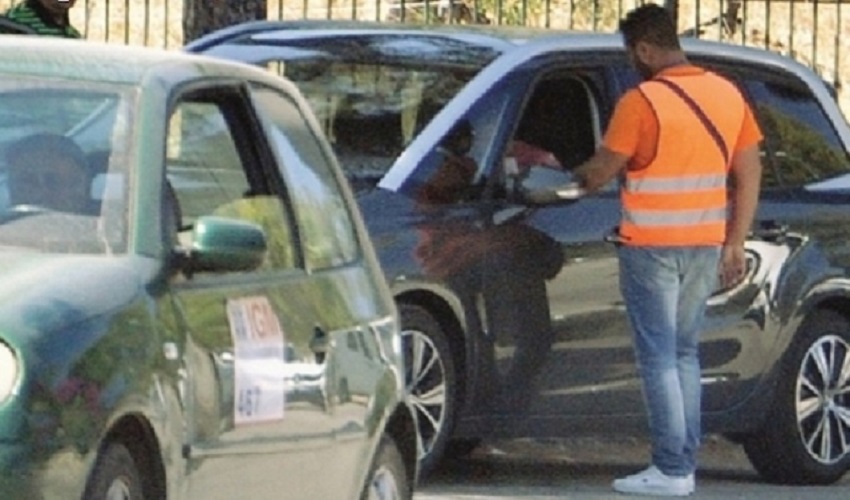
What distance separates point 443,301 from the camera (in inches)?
409

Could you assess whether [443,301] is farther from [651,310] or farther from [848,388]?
[848,388]

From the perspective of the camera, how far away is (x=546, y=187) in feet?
35.0

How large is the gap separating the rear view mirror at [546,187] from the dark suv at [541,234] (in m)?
0.01

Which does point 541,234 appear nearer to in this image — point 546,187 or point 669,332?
point 546,187

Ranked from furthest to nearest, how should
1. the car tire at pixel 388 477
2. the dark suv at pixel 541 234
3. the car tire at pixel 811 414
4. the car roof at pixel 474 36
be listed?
the car tire at pixel 811 414
the car roof at pixel 474 36
the dark suv at pixel 541 234
the car tire at pixel 388 477

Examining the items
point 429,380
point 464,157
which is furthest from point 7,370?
point 464,157

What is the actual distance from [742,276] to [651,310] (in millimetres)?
783

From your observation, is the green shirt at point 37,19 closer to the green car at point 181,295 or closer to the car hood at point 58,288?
the green car at point 181,295

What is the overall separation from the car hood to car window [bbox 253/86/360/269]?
1.29 m

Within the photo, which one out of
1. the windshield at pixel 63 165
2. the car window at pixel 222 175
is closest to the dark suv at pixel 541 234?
the car window at pixel 222 175

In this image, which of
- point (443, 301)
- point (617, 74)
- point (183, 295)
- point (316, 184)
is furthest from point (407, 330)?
point (183, 295)

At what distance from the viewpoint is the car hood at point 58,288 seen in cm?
589

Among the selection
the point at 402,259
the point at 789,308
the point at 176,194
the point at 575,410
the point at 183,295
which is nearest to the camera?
the point at 183,295

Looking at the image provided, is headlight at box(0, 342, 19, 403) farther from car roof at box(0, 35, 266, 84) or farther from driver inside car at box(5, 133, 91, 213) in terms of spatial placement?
car roof at box(0, 35, 266, 84)
